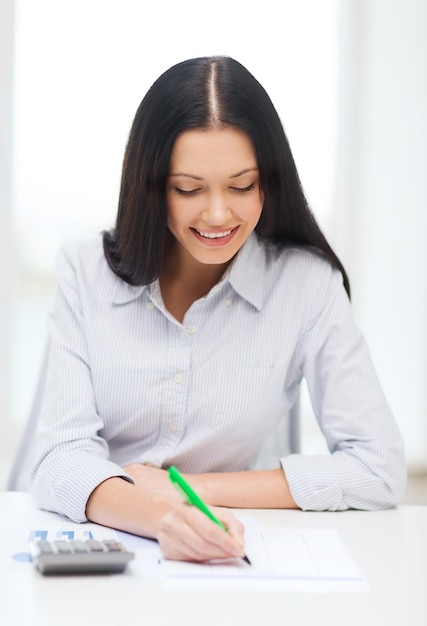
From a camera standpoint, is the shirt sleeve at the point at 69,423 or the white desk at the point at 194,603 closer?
the white desk at the point at 194,603

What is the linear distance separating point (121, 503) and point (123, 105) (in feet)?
3.29

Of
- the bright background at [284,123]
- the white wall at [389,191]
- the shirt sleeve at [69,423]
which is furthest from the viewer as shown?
the white wall at [389,191]

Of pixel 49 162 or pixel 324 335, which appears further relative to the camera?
pixel 49 162

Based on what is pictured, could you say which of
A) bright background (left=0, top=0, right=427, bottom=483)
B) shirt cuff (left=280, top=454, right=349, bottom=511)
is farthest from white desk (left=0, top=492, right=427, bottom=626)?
bright background (left=0, top=0, right=427, bottom=483)

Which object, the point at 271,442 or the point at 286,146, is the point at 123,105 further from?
the point at 271,442

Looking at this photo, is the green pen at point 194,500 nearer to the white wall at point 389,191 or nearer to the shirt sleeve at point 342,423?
the shirt sleeve at point 342,423

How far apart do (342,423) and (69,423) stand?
1.33 feet

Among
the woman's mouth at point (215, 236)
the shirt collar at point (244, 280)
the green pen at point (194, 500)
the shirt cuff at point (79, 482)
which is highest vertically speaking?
the woman's mouth at point (215, 236)

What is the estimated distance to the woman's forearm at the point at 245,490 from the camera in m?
1.32

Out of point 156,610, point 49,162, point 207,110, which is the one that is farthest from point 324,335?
point 49,162

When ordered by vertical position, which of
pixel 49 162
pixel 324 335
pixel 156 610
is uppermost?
pixel 49 162

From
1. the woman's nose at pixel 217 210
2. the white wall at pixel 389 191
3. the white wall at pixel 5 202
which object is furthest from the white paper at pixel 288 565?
the white wall at pixel 389 191

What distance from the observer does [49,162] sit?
2.22m

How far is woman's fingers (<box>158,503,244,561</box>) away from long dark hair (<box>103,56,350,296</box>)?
509mm
